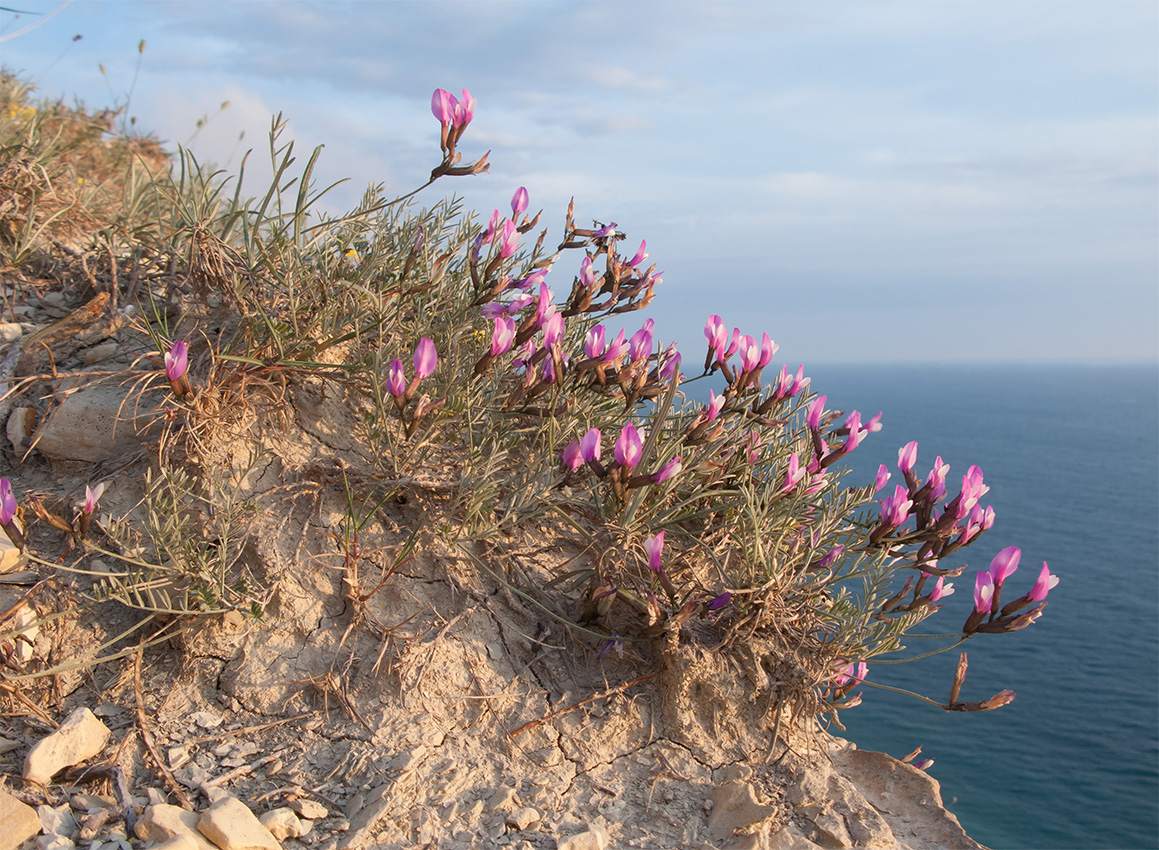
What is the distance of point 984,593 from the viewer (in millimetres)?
2555

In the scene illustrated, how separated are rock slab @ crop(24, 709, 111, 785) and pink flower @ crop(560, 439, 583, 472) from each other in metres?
1.62

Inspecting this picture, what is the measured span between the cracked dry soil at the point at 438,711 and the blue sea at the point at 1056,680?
38.8 inches

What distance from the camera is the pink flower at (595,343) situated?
8.59ft

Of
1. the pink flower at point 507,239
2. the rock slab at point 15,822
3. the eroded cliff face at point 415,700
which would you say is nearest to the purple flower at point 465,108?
the pink flower at point 507,239

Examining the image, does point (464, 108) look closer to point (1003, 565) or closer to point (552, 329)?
point (552, 329)

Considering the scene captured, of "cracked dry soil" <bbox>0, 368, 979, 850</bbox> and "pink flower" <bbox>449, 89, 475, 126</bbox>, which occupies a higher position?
"pink flower" <bbox>449, 89, 475, 126</bbox>

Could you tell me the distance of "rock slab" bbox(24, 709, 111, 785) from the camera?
208 centimetres

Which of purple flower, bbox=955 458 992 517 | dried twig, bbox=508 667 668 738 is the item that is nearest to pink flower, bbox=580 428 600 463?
dried twig, bbox=508 667 668 738

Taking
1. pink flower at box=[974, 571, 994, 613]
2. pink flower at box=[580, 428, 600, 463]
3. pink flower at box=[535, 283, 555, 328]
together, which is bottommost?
pink flower at box=[974, 571, 994, 613]

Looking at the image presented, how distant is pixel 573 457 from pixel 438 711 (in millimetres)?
943

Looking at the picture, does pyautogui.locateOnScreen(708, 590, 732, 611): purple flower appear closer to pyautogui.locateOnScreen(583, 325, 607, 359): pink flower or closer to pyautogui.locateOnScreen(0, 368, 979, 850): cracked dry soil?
pyautogui.locateOnScreen(0, 368, 979, 850): cracked dry soil

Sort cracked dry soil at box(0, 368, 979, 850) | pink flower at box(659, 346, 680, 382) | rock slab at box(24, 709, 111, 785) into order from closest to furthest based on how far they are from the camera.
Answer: rock slab at box(24, 709, 111, 785)
cracked dry soil at box(0, 368, 979, 850)
pink flower at box(659, 346, 680, 382)

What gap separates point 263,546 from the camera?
2.63 m

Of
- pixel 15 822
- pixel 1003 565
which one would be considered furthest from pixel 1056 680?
pixel 15 822
